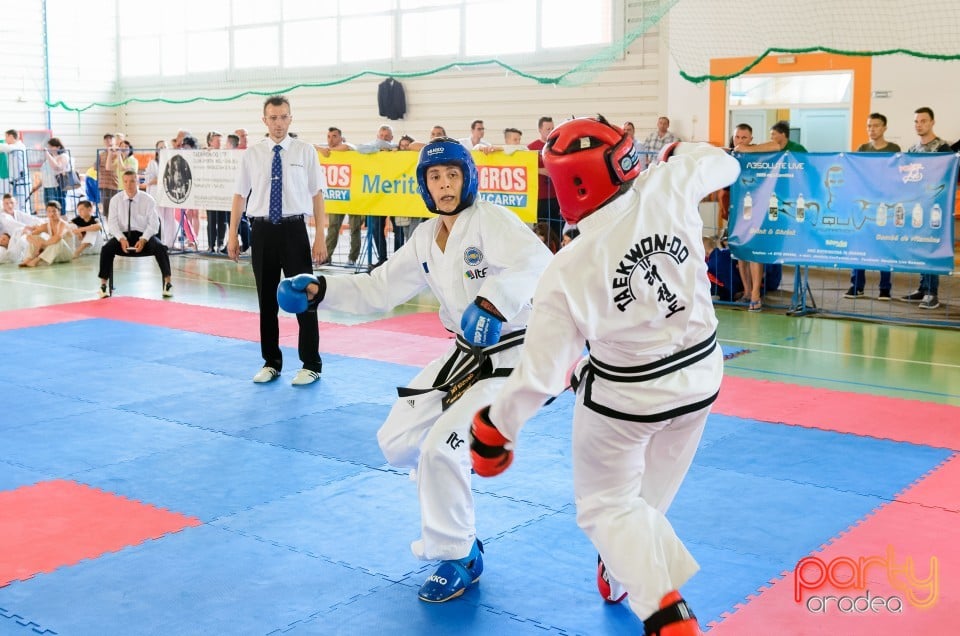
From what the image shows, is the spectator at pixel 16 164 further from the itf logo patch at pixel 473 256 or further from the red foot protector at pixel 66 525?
the itf logo patch at pixel 473 256

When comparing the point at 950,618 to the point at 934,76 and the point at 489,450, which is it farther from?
the point at 934,76

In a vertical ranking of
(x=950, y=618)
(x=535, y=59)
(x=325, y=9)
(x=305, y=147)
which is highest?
(x=325, y=9)

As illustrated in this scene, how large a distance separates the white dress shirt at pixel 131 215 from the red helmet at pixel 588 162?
10.0 m

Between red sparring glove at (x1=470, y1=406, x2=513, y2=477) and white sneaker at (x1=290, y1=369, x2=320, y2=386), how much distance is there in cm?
487

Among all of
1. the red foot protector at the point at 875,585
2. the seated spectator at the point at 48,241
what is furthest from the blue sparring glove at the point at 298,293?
the seated spectator at the point at 48,241

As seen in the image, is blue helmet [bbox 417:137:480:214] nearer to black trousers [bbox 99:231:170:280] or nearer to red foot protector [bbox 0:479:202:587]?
red foot protector [bbox 0:479:202:587]

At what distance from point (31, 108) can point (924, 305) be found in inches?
867

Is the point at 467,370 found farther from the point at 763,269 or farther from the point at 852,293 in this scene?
the point at 852,293

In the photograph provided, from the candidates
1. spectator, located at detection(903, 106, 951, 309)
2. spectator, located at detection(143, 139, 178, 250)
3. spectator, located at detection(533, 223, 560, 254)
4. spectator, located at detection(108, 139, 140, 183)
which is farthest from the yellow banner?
spectator, located at detection(108, 139, 140, 183)

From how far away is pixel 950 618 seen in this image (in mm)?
3707

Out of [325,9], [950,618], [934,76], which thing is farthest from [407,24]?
[950,618]

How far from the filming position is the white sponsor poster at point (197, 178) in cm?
1464

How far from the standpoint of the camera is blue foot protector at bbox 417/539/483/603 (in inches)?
153

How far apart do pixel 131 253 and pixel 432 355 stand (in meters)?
5.42
